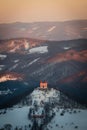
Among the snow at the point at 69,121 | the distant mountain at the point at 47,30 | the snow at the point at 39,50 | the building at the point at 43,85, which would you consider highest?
the distant mountain at the point at 47,30

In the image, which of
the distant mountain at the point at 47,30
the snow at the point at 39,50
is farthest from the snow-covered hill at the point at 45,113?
the distant mountain at the point at 47,30

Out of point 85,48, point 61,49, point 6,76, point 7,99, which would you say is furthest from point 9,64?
point 85,48

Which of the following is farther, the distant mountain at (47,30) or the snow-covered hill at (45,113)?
the distant mountain at (47,30)

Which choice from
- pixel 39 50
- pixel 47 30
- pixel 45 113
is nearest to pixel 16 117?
pixel 45 113

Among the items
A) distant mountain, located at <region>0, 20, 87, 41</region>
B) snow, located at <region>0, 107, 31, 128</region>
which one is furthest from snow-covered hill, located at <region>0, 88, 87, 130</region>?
distant mountain, located at <region>0, 20, 87, 41</region>

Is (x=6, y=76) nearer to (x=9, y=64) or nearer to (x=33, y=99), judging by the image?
(x=9, y=64)

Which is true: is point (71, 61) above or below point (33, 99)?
above

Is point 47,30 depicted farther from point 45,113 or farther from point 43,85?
point 45,113

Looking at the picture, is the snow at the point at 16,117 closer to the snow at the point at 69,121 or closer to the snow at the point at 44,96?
the snow at the point at 44,96
